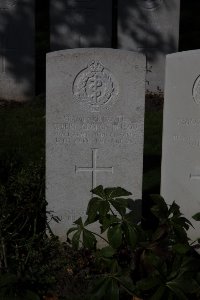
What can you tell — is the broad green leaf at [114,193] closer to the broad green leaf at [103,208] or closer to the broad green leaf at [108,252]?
the broad green leaf at [103,208]

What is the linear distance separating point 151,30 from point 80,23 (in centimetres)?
119

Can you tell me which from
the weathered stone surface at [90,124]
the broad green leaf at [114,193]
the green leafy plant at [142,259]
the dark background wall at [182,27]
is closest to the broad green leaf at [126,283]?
the green leafy plant at [142,259]

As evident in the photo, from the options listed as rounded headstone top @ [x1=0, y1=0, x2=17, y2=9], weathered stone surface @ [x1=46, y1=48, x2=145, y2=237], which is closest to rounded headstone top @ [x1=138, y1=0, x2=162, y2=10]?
rounded headstone top @ [x1=0, y1=0, x2=17, y2=9]

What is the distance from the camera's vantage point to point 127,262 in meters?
4.77

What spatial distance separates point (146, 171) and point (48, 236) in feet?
6.84

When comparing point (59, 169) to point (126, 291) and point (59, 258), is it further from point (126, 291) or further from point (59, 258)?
point (126, 291)

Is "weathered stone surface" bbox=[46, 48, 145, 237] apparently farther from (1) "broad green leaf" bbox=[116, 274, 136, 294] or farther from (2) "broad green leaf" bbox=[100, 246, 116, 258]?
(1) "broad green leaf" bbox=[116, 274, 136, 294]

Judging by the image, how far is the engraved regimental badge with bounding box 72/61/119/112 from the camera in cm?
499

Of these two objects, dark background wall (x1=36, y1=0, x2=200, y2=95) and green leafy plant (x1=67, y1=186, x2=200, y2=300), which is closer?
green leafy plant (x1=67, y1=186, x2=200, y2=300)

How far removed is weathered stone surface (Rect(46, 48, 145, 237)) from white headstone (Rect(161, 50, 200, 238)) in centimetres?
25

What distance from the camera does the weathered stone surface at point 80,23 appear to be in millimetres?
10000

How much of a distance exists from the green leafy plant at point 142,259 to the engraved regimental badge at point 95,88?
86cm

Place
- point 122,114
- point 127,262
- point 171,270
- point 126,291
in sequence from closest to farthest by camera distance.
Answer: point 171,270 < point 126,291 < point 127,262 < point 122,114

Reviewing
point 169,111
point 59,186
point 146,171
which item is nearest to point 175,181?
point 169,111
